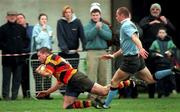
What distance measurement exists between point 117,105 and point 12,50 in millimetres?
3833

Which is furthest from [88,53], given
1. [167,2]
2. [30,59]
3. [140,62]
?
[167,2]

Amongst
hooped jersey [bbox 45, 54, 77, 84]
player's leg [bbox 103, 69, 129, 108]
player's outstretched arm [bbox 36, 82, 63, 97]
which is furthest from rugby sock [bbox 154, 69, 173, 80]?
player's outstretched arm [bbox 36, 82, 63, 97]

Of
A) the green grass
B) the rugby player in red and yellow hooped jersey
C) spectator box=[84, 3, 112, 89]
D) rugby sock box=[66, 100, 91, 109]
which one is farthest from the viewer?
spectator box=[84, 3, 112, 89]

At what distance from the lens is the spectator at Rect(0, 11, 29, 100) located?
19047mm

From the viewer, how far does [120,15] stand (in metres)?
15.2

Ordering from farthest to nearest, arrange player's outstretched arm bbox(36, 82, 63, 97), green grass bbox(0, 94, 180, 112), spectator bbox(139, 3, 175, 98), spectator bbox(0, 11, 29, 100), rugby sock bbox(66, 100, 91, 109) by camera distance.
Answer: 1. spectator bbox(139, 3, 175, 98)
2. spectator bbox(0, 11, 29, 100)
3. green grass bbox(0, 94, 180, 112)
4. rugby sock bbox(66, 100, 91, 109)
5. player's outstretched arm bbox(36, 82, 63, 97)

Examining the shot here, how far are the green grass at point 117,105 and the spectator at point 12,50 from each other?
0.89 metres

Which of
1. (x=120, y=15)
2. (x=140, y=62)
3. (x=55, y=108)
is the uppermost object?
(x=120, y=15)

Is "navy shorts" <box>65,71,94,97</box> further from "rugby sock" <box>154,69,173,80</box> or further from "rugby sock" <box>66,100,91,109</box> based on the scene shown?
"rugby sock" <box>154,69,173,80</box>

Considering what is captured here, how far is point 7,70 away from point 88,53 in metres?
2.27

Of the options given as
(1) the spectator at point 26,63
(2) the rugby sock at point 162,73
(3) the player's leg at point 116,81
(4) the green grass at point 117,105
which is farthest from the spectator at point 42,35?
(3) the player's leg at point 116,81

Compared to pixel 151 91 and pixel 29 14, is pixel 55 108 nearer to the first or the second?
pixel 151 91

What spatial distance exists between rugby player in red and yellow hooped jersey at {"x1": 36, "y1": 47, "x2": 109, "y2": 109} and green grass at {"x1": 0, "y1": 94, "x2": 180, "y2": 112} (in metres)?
0.21

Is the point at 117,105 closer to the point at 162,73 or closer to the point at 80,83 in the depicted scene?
the point at 80,83
